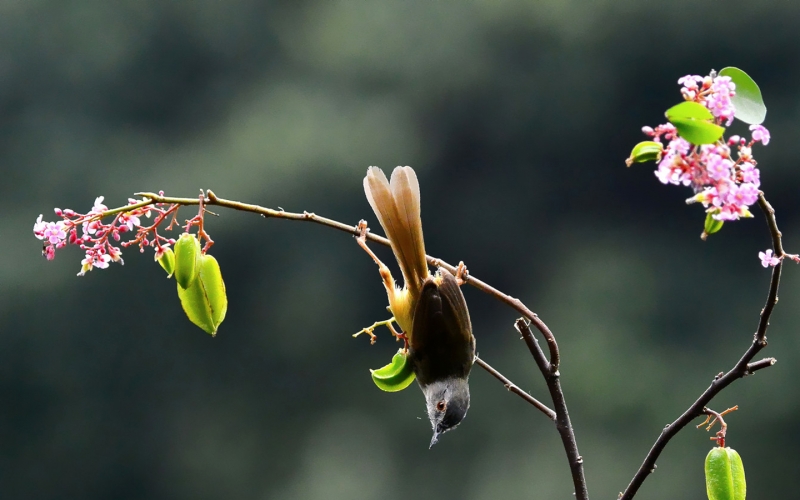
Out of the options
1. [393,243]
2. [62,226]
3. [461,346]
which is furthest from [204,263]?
[461,346]

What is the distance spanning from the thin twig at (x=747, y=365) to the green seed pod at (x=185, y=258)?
1.65ft

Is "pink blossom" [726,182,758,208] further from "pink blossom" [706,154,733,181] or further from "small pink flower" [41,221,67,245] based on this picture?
"small pink flower" [41,221,67,245]

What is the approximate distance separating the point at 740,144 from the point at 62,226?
64 centimetres

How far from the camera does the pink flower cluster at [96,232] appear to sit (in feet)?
2.47

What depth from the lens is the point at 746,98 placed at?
0.61 meters

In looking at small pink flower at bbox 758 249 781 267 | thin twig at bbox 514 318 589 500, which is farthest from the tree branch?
small pink flower at bbox 758 249 781 267

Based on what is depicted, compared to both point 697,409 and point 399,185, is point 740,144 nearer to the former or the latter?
point 697,409

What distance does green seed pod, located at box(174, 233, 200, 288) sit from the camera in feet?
2.35

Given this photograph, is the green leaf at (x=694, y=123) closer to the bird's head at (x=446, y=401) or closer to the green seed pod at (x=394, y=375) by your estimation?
the green seed pod at (x=394, y=375)

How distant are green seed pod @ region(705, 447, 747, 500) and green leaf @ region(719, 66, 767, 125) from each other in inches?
13.7

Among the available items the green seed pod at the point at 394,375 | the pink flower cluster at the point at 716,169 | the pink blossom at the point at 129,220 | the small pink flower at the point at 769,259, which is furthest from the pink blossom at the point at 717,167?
the pink blossom at the point at 129,220

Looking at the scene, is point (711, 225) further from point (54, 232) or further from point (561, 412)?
point (54, 232)

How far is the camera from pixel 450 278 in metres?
1.07

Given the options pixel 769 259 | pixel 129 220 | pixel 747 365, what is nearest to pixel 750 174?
pixel 769 259
